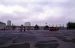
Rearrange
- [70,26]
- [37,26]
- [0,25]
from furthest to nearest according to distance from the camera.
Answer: [0,25] < [37,26] < [70,26]

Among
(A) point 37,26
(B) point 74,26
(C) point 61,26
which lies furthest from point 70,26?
(A) point 37,26

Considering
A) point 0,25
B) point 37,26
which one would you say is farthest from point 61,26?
point 0,25

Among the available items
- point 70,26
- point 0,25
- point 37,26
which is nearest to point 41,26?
point 37,26

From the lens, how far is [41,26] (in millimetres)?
124438

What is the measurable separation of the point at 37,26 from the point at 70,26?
85.0 ft

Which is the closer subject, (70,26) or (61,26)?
(61,26)

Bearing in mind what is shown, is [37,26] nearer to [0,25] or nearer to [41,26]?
[41,26]

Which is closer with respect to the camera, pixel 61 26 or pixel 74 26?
pixel 61 26

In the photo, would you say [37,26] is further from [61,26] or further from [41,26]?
[61,26]

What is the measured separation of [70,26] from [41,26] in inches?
859

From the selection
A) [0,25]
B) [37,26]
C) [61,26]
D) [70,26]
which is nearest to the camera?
[61,26]

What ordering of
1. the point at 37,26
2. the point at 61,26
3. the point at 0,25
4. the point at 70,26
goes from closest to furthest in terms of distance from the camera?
the point at 61,26 < the point at 70,26 < the point at 37,26 < the point at 0,25

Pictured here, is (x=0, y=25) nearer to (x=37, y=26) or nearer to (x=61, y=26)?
(x=37, y=26)

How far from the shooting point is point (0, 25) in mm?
146875
